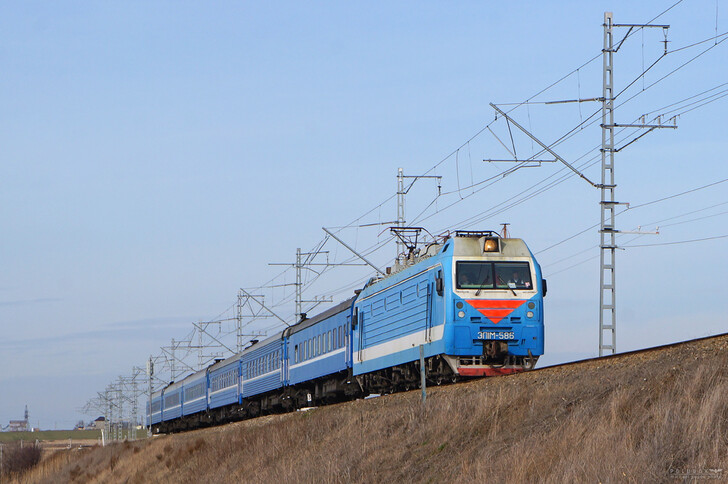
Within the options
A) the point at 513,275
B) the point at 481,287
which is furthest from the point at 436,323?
the point at 513,275

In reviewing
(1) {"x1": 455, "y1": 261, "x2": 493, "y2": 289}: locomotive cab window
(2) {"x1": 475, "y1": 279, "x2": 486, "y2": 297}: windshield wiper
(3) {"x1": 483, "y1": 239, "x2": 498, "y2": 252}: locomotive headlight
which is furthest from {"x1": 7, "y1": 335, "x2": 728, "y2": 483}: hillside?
(3) {"x1": 483, "y1": 239, "x2": 498, "y2": 252}: locomotive headlight

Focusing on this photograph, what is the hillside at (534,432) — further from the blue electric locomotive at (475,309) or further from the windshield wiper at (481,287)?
the windshield wiper at (481,287)

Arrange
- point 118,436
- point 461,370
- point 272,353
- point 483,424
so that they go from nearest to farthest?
point 483,424 → point 461,370 → point 272,353 → point 118,436

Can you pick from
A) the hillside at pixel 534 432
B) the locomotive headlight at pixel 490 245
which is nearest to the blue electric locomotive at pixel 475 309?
the locomotive headlight at pixel 490 245

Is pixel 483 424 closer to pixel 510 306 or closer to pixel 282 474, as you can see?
pixel 282 474

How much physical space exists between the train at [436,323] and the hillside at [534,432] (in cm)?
158

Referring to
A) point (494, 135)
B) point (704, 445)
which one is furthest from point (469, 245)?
point (704, 445)

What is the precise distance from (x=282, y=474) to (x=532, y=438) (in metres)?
6.68

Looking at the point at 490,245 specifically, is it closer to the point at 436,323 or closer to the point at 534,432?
the point at 436,323

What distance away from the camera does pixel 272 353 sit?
42375 millimetres

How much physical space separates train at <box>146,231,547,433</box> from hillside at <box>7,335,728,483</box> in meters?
1.58

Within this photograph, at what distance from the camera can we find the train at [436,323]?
22.0 m

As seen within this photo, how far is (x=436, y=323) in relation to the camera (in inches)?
882

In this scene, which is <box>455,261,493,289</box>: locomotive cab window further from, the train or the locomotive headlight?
the locomotive headlight
